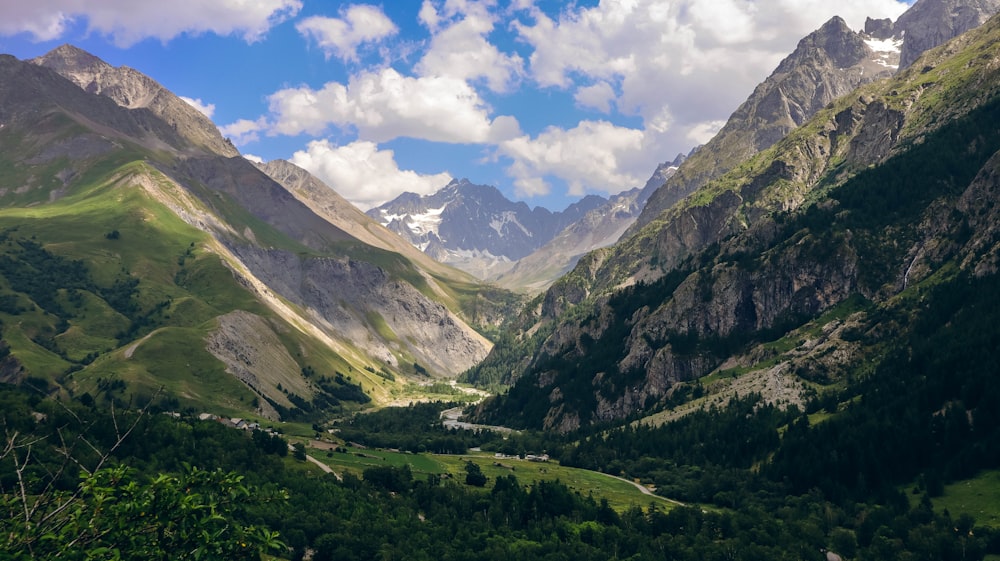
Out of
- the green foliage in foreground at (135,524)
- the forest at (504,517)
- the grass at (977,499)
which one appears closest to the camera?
the green foliage in foreground at (135,524)

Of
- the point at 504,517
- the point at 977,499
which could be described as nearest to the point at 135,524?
the point at 504,517

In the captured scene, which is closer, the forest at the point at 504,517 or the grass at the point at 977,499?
the forest at the point at 504,517

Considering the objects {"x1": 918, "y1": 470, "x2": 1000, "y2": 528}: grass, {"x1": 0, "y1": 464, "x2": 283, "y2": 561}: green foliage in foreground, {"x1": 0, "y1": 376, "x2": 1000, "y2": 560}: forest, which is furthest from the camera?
{"x1": 918, "y1": 470, "x2": 1000, "y2": 528}: grass

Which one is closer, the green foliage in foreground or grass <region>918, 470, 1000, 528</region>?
the green foliage in foreground

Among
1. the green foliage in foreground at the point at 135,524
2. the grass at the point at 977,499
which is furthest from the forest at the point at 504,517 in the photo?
the green foliage in foreground at the point at 135,524

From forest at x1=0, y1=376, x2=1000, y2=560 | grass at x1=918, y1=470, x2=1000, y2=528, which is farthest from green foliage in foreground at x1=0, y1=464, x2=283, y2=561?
grass at x1=918, y1=470, x2=1000, y2=528

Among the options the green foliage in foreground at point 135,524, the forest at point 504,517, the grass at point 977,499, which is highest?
the grass at point 977,499

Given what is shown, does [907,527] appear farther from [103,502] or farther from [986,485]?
[103,502]

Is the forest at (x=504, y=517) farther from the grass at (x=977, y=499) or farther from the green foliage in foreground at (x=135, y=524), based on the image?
the green foliage in foreground at (x=135, y=524)

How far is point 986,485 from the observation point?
531 ft

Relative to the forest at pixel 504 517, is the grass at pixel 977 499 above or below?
above

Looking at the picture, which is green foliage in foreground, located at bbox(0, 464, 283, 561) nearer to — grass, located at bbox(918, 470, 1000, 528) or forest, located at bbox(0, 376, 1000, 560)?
forest, located at bbox(0, 376, 1000, 560)

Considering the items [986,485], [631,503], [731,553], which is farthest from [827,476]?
[731,553]

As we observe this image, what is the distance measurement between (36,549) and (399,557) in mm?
112532
